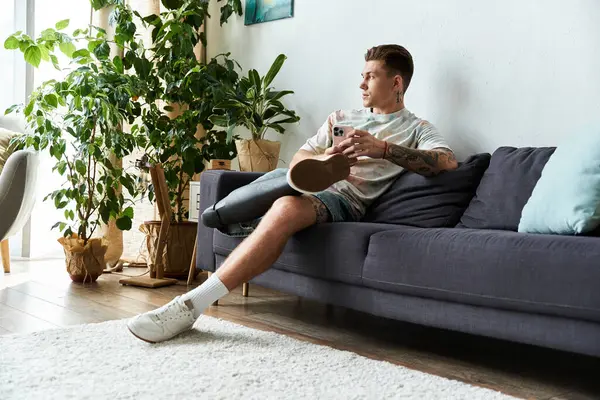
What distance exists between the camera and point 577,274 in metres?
1.67

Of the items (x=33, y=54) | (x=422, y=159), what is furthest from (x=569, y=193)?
(x=33, y=54)

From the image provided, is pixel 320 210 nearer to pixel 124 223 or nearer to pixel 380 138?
pixel 380 138

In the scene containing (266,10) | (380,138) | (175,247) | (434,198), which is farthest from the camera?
(266,10)

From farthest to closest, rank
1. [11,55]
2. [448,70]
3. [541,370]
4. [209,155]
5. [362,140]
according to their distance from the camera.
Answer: [11,55] < [209,155] < [448,70] < [362,140] < [541,370]

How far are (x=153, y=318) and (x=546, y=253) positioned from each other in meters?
1.18

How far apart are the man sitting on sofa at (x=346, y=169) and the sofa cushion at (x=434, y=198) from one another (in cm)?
6

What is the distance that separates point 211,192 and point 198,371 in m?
1.19

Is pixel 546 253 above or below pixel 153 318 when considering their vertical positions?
above

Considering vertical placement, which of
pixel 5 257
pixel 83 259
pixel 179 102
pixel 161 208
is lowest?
pixel 5 257

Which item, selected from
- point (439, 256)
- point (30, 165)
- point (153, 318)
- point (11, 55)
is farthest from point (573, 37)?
point (11, 55)

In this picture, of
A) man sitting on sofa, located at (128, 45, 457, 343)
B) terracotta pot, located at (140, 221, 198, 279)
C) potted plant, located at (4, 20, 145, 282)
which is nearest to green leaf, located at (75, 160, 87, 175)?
potted plant, located at (4, 20, 145, 282)

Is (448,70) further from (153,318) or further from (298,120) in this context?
(153,318)

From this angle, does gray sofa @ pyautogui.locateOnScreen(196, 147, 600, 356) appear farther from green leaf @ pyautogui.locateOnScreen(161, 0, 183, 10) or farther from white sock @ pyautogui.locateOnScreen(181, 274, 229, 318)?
green leaf @ pyautogui.locateOnScreen(161, 0, 183, 10)

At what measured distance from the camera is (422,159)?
2.47 m
